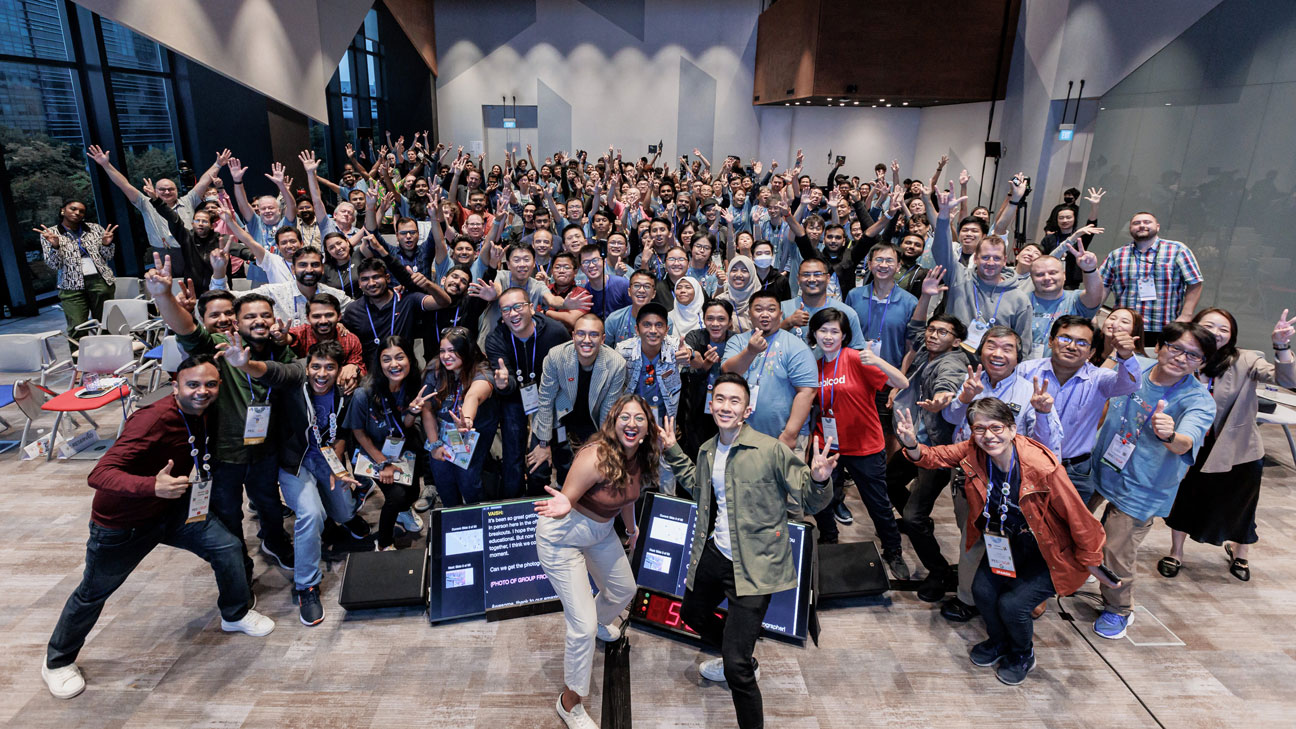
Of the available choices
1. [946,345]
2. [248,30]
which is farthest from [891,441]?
[248,30]

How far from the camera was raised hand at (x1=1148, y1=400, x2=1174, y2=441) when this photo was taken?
2979mm

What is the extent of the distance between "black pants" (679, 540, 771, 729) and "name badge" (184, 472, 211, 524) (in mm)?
2260

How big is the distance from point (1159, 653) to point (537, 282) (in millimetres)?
4240

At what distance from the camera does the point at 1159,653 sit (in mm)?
3211

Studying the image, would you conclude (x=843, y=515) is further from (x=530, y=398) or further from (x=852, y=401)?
(x=530, y=398)

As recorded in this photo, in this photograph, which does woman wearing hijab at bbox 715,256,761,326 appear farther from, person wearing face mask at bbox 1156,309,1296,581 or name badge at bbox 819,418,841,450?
person wearing face mask at bbox 1156,309,1296,581

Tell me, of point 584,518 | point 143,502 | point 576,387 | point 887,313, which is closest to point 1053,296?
point 887,313

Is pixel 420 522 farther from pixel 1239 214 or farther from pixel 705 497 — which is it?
pixel 1239 214

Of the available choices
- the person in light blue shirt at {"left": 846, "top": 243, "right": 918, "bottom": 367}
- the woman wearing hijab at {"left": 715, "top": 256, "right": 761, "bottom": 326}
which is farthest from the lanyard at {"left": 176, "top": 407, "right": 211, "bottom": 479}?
the person in light blue shirt at {"left": 846, "top": 243, "right": 918, "bottom": 367}

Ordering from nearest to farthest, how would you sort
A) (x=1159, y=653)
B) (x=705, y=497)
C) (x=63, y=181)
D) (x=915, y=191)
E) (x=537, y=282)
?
1. (x=705, y=497)
2. (x=1159, y=653)
3. (x=537, y=282)
4. (x=63, y=181)
5. (x=915, y=191)

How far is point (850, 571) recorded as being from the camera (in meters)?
3.56

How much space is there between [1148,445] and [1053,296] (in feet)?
4.86

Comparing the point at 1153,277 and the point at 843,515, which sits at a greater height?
the point at 1153,277

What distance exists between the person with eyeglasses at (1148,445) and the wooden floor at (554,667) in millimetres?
391
